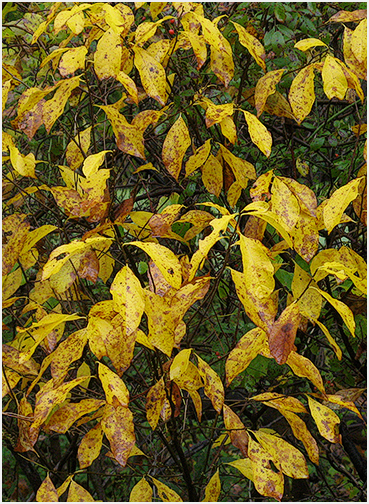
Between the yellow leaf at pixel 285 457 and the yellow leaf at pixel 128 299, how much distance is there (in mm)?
366

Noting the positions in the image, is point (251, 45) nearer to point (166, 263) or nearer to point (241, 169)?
point (241, 169)

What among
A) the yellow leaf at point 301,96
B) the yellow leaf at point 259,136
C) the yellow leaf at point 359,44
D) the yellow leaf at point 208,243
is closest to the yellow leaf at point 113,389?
the yellow leaf at point 208,243

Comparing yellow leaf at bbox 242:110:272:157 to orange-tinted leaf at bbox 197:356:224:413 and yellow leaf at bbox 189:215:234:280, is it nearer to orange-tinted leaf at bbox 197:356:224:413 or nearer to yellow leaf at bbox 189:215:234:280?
yellow leaf at bbox 189:215:234:280

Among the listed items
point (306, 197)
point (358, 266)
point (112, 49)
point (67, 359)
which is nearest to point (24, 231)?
point (67, 359)

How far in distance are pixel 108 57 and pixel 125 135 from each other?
15cm

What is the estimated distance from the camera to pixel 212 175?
122 centimetres

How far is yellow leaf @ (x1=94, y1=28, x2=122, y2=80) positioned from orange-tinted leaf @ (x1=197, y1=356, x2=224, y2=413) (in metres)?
0.55

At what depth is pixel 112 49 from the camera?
0.96 meters

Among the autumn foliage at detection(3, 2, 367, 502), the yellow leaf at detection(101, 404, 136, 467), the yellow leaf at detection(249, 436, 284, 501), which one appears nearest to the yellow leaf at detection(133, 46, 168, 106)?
the autumn foliage at detection(3, 2, 367, 502)

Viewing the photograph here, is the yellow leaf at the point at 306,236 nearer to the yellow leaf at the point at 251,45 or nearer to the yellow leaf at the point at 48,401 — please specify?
the yellow leaf at the point at 251,45

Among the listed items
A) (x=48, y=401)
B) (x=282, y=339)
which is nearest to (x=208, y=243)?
(x=282, y=339)

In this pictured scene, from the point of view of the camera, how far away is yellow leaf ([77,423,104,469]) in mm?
996

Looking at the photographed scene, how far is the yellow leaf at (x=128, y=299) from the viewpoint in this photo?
80 cm

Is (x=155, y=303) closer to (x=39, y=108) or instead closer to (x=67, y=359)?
(x=67, y=359)
